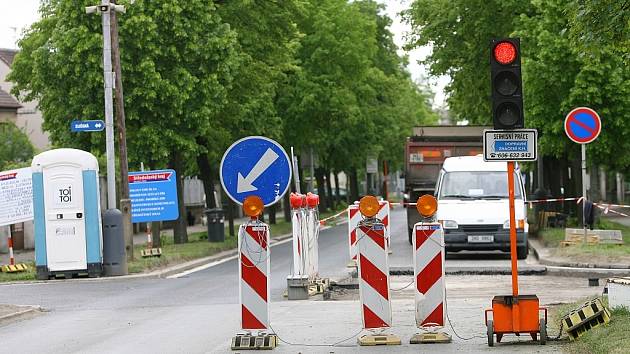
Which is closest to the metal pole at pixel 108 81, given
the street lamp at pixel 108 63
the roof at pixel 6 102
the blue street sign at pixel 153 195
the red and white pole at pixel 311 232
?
the street lamp at pixel 108 63

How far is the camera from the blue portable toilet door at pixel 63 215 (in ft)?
76.9

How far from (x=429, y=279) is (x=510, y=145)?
1.60 m

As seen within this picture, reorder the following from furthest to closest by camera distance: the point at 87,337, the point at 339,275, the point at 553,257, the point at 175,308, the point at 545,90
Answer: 1. the point at 545,90
2. the point at 553,257
3. the point at 339,275
4. the point at 175,308
5. the point at 87,337

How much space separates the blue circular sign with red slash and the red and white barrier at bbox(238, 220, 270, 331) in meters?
12.3

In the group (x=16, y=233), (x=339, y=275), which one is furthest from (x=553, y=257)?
(x=16, y=233)

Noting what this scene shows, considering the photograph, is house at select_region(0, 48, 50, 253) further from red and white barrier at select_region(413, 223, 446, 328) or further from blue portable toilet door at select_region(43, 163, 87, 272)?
red and white barrier at select_region(413, 223, 446, 328)

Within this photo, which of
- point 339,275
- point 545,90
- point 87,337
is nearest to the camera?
point 87,337


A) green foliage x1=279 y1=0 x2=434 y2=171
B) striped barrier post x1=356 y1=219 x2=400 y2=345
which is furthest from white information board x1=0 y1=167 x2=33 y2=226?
green foliage x1=279 y1=0 x2=434 y2=171

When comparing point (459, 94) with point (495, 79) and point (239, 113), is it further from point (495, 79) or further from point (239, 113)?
point (495, 79)

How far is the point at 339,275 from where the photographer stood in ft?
69.2

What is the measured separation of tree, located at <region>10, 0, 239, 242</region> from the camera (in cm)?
3120

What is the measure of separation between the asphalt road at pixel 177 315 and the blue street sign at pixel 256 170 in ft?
5.42

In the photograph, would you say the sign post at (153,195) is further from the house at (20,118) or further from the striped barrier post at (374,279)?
the striped barrier post at (374,279)

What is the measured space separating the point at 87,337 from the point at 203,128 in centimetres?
1954
